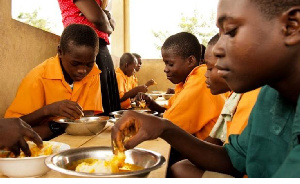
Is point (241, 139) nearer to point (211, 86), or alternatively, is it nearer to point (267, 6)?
point (267, 6)

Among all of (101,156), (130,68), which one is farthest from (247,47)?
(130,68)

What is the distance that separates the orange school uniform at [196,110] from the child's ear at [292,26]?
1328 mm

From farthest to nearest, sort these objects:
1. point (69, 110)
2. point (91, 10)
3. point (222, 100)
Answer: point (91, 10) < point (222, 100) < point (69, 110)

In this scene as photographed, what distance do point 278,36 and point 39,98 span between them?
1.68 meters

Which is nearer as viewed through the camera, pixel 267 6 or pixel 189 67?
pixel 267 6

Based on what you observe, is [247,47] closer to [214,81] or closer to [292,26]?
[292,26]

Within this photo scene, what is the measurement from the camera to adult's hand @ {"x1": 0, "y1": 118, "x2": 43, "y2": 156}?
3.45ft

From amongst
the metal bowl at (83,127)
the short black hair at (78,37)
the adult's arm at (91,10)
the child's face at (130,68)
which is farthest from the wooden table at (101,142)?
the child's face at (130,68)

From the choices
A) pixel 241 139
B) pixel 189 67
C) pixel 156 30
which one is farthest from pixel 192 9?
pixel 241 139

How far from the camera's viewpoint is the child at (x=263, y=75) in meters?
0.78

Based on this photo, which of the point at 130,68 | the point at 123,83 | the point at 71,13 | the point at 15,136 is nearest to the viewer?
the point at 15,136

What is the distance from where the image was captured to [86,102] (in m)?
2.46

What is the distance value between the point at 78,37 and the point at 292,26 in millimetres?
1692

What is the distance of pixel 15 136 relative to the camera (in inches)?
41.9
